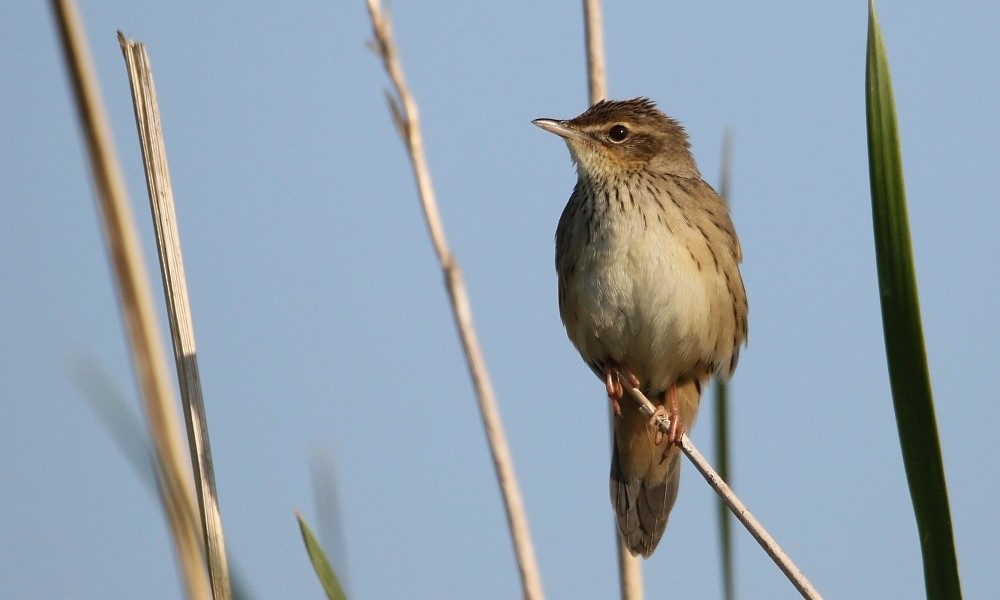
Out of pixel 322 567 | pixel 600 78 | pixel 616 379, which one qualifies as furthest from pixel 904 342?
pixel 616 379

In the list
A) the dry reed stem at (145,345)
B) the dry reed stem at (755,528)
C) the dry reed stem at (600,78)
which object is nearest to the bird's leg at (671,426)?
the dry reed stem at (600,78)

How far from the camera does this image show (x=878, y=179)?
157 cm

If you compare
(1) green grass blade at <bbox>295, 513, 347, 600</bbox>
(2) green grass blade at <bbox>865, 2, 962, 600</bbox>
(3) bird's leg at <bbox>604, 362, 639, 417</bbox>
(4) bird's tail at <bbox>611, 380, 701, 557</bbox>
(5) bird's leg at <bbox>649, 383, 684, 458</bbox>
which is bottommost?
(4) bird's tail at <bbox>611, 380, 701, 557</bbox>

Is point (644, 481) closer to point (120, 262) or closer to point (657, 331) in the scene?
point (657, 331)

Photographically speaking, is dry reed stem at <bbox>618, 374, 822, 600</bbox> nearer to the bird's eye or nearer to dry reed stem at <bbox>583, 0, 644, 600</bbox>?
dry reed stem at <bbox>583, 0, 644, 600</bbox>

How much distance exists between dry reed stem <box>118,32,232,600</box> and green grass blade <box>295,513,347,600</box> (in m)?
0.18

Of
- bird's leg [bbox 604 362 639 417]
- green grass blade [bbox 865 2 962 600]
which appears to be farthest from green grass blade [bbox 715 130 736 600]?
bird's leg [bbox 604 362 639 417]

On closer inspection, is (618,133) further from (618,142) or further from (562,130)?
(562,130)

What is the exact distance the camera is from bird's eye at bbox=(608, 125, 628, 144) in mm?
4137

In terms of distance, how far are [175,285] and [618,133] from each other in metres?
2.52

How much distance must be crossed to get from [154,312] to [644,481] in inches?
112

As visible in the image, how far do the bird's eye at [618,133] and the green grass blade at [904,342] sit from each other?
99.6 inches

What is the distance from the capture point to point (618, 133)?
4164 millimetres

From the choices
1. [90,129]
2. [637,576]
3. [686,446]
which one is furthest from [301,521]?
[637,576]
